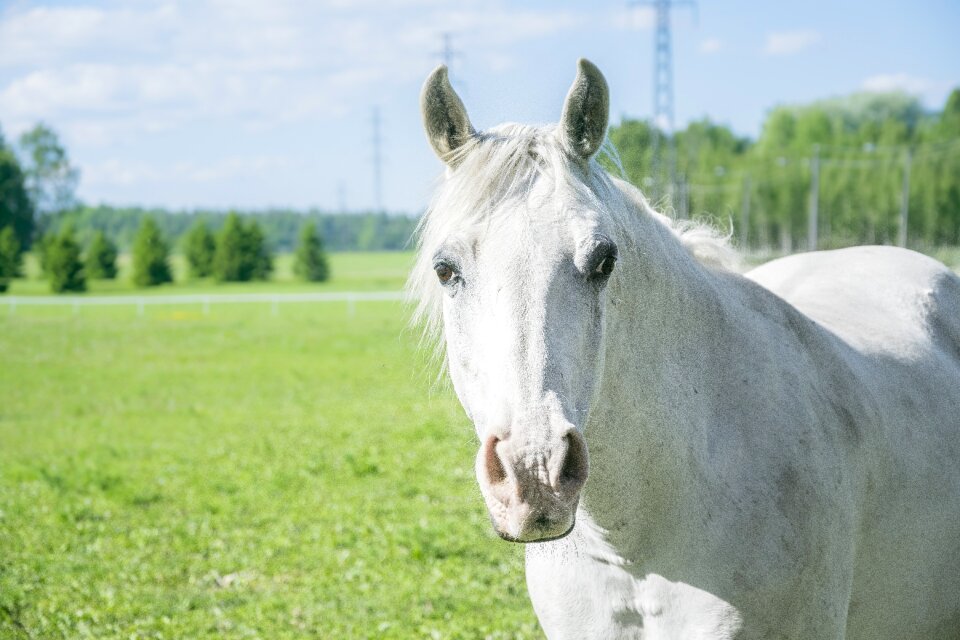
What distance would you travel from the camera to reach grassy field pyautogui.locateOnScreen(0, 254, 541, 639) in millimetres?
5121

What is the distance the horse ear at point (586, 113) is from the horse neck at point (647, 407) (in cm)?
27

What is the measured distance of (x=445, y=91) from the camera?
2.24 metres

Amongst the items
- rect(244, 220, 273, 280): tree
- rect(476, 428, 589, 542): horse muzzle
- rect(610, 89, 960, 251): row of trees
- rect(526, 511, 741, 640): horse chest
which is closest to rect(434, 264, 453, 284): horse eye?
rect(476, 428, 589, 542): horse muzzle

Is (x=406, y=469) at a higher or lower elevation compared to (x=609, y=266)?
lower

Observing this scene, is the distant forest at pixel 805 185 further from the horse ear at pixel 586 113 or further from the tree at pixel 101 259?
the horse ear at pixel 586 113

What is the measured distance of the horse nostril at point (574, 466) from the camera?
1.78 metres

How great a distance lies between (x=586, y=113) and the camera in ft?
7.16

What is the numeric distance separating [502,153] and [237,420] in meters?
11.0

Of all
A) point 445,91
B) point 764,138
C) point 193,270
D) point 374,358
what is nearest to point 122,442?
point 374,358

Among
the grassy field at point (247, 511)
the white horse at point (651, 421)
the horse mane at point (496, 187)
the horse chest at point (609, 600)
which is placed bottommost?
the grassy field at point (247, 511)

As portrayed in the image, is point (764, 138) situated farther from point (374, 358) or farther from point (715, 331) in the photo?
point (715, 331)

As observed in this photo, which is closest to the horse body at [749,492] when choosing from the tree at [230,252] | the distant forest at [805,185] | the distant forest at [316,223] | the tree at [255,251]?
the distant forest at [805,185]

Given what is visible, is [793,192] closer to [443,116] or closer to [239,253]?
[239,253]

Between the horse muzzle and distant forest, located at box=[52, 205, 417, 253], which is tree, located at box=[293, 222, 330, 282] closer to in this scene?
distant forest, located at box=[52, 205, 417, 253]
